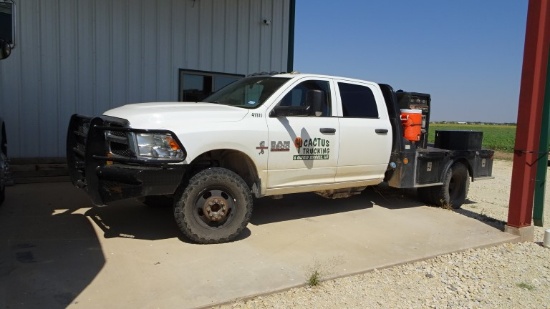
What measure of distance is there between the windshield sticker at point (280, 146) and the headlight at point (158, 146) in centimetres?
118

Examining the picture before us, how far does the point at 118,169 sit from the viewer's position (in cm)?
445

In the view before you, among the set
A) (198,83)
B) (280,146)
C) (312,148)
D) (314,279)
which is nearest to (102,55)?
(198,83)

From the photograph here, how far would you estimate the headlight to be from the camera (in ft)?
14.7

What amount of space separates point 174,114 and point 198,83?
5674 millimetres

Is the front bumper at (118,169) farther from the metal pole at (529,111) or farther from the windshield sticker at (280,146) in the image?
the metal pole at (529,111)

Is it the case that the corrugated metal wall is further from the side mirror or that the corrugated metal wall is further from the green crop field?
the green crop field

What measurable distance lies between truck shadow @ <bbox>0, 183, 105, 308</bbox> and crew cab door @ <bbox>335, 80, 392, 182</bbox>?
3364 mm

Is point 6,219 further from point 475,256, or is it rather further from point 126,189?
point 475,256

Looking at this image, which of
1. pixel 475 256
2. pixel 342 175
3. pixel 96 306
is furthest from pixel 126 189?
pixel 475 256

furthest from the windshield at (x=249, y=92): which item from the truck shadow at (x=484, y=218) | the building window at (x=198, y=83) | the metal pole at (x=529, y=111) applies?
the truck shadow at (x=484, y=218)

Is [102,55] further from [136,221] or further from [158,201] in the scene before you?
[136,221]

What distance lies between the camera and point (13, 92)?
8.05m

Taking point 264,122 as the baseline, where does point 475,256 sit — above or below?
below

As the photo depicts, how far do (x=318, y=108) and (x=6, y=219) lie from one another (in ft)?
13.8
